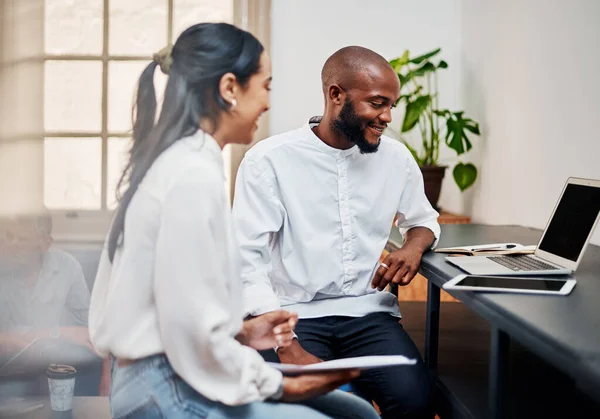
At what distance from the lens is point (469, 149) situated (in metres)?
3.30

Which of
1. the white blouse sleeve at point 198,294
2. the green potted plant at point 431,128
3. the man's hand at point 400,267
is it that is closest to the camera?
the white blouse sleeve at point 198,294

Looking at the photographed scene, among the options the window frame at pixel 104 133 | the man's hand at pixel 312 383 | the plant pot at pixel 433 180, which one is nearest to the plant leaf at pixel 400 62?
the plant pot at pixel 433 180

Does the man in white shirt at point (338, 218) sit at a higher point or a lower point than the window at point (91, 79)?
lower

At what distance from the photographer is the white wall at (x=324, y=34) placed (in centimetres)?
355

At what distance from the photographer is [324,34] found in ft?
11.7

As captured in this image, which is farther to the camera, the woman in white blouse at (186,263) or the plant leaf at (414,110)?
the plant leaf at (414,110)

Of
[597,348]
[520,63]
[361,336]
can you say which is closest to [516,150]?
[520,63]

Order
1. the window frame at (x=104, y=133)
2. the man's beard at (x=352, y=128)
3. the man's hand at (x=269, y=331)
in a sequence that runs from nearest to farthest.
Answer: the man's hand at (x=269, y=331)
the man's beard at (x=352, y=128)
the window frame at (x=104, y=133)

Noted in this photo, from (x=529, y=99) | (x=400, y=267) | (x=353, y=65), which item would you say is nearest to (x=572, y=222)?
(x=400, y=267)

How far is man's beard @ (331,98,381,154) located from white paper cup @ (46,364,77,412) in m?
0.85

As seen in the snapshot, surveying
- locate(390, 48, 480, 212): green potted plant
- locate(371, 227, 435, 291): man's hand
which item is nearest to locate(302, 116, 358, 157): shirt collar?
locate(371, 227, 435, 291): man's hand

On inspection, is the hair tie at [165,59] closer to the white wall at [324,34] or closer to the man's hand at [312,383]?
the man's hand at [312,383]

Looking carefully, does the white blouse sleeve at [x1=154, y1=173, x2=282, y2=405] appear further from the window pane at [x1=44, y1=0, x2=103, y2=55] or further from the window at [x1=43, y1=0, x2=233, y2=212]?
the window pane at [x1=44, y1=0, x2=103, y2=55]

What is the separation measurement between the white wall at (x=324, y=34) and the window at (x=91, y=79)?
0.39 m
